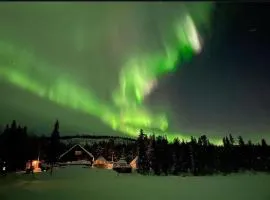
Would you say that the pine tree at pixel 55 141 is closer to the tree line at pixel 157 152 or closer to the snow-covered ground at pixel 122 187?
the tree line at pixel 157 152

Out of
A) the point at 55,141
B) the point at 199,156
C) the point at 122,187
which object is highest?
the point at 55,141

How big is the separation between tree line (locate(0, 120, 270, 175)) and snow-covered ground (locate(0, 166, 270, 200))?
84mm

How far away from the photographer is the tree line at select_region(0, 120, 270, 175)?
2.41 metres

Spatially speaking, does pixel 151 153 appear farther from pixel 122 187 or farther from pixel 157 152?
pixel 122 187

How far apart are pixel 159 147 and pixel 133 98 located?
49 cm

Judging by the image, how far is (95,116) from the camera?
101 inches

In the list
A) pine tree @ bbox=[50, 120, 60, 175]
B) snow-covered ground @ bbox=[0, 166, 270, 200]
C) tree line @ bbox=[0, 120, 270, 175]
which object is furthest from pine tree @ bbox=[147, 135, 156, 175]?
pine tree @ bbox=[50, 120, 60, 175]

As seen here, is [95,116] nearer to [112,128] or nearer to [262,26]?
[112,128]

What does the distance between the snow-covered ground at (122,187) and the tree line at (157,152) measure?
0.08 m

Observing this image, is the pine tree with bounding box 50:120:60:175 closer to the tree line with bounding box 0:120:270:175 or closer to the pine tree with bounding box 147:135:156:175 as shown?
the tree line with bounding box 0:120:270:175

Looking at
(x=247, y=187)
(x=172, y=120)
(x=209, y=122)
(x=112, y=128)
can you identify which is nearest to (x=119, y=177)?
(x=112, y=128)

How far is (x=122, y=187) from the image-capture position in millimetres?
2445

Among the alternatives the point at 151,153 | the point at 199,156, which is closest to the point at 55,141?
the point at 151,153

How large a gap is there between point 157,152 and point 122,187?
1.39ft
